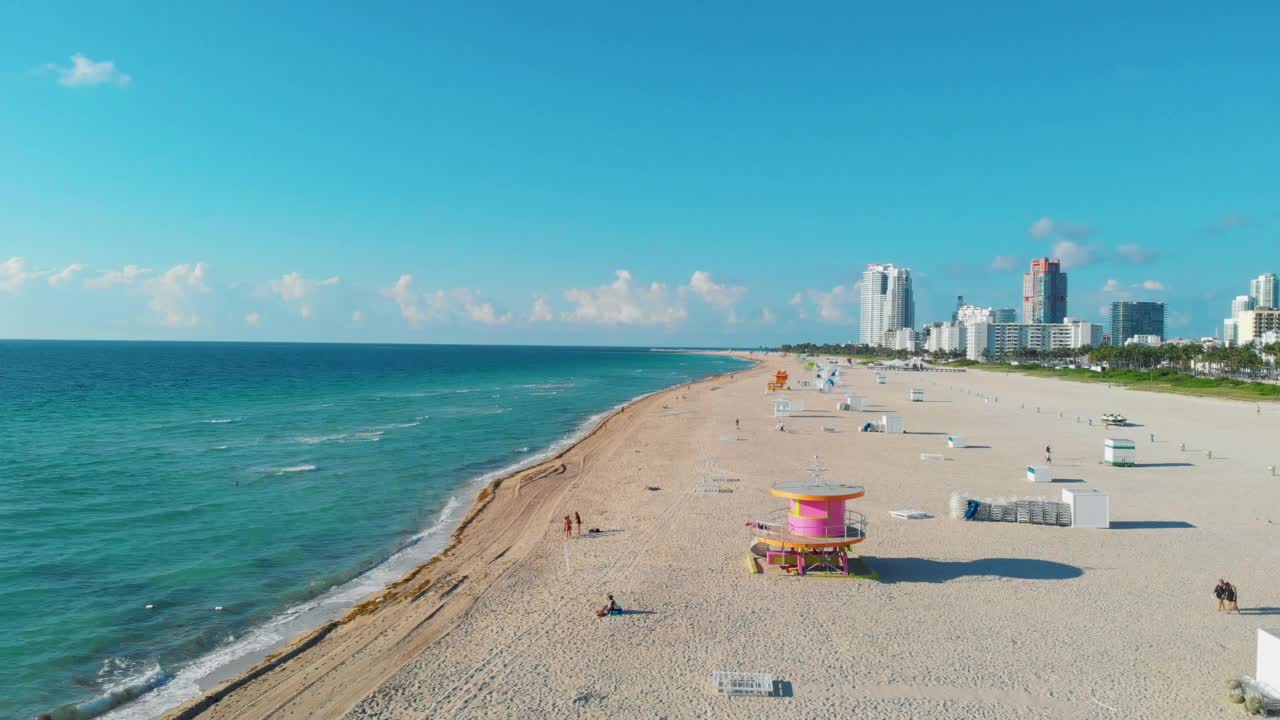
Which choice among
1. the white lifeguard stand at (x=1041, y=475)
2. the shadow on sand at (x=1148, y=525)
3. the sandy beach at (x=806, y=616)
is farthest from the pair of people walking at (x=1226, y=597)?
the white lifeguard stand at (x=1041, y=475)

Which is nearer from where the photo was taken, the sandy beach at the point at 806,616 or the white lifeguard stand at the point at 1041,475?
the sandy beach at the point at 806,616

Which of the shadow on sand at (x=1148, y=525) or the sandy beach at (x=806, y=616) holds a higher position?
the shadow on sand at (x=1148, y=525)

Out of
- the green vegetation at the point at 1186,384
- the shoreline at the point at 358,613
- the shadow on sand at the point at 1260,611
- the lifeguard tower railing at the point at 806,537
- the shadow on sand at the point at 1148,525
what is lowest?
the shoreline at the point at 358,613

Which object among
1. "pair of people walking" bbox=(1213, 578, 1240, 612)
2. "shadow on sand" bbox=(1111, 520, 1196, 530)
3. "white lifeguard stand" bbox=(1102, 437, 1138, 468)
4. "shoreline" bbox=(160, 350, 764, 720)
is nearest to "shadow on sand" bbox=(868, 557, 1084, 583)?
"pair of people walking" bbox=(1213, 578, 1240, 612)

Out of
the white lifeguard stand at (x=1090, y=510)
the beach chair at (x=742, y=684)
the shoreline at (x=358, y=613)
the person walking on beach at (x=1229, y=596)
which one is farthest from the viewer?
the white lifeguard stand at (x=1090, y=510)

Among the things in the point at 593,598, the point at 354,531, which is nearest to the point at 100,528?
the point at 354,531

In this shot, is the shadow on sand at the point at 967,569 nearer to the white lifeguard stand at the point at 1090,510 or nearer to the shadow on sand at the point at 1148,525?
the white lifeguard stand at the point at 1090,510

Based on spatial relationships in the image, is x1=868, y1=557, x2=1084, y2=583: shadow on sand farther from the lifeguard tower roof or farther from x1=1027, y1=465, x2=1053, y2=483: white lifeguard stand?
x1=1027, y1=465, x2=1053, y2=483: white lifeguard stand

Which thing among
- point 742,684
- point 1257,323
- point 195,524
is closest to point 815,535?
point 742,684
